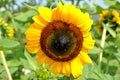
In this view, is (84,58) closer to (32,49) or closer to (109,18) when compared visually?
(32,49)

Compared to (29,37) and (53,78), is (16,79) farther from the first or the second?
(29,37)

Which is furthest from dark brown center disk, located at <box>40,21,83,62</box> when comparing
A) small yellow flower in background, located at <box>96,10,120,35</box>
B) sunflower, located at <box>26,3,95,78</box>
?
small yellow flower in background, located at <box>96,10,120,35</box>

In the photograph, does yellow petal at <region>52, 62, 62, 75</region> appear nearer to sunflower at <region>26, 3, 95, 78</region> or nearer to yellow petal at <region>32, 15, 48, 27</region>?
sunflower at <region>26, 3, 95, 78</region>

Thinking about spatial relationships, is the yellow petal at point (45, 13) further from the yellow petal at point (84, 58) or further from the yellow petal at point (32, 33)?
the yellow petal at point (84, 58)

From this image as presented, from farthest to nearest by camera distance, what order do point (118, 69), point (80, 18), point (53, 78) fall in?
point (118, 69)
point (53, 78)
point (80, 18)

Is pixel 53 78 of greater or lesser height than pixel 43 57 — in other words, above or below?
below

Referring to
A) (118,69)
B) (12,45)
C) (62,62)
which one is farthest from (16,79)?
(62,62)

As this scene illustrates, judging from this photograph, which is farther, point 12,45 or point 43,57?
point 12,45
